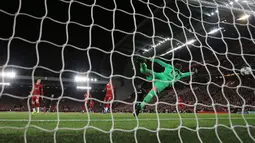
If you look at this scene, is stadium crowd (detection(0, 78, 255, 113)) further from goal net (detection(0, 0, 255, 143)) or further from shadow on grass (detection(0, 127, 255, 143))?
shadow on grass (detection(0, 127, 255, 143))

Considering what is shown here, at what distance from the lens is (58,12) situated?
1216 cm

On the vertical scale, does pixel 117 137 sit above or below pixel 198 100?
below

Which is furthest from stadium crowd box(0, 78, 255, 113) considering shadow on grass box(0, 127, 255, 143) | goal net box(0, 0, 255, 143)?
shadow on grass box(0, 127, 255, 143)

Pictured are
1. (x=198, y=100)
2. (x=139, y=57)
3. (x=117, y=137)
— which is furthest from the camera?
(x=198, y=100)

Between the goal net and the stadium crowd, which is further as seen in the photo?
the stadium crowd

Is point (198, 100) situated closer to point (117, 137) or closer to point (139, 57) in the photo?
point (139, 57)

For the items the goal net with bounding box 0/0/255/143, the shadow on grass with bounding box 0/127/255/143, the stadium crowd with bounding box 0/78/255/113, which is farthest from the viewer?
the stadium crowd with bounding box 0/78/255/113

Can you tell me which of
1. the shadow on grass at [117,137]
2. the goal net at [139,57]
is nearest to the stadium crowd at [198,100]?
the goal net at [139,57]

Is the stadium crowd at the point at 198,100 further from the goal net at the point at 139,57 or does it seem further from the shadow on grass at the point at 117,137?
the shadow on grass at the point at 117,137

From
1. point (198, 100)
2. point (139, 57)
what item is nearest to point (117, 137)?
point (139, 57)

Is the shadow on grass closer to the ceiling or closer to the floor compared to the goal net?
closer to the floor

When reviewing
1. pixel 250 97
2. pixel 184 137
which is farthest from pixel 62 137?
pixel 250 97

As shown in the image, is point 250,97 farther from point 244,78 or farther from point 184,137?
point 184,137

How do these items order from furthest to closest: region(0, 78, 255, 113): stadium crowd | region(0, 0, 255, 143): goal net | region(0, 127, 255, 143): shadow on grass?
region(0, 78, 255, 113): stadium crowd → region(0, 0, 255, 143): goal net → region(0, 127, 255, 143): shadow on grass
